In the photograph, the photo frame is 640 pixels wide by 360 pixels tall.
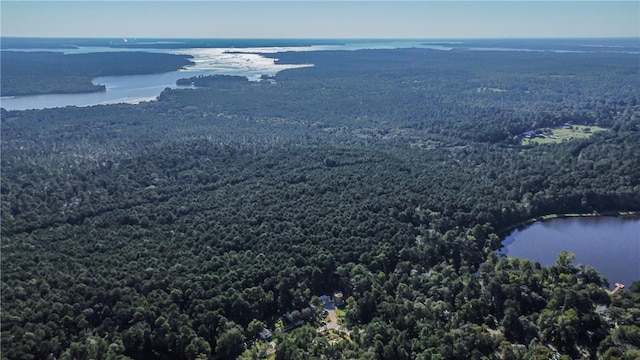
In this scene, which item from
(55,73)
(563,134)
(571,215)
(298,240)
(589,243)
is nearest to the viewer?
(298,240)

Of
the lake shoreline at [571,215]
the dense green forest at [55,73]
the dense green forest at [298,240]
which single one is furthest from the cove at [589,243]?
the dense green forest at [55,73]

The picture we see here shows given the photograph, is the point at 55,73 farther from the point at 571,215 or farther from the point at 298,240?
the point at 571,215

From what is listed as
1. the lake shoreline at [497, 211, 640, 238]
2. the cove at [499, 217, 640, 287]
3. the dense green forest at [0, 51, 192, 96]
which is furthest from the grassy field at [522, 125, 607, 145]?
the dense green forest at [0, 51, 192, 96]

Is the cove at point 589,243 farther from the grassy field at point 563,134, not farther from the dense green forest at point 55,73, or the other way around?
the dense green forest at point 55,73

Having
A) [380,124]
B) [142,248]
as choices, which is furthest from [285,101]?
[142,248]

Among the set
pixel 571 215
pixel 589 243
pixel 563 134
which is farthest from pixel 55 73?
pixel 589 243

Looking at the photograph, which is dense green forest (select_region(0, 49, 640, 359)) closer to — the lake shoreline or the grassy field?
the lake shoreline

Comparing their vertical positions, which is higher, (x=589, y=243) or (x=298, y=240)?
(x=298, y=240)

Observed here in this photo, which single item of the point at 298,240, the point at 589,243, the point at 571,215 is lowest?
the point at 589,243
